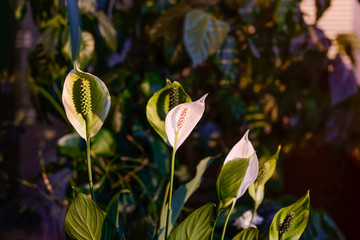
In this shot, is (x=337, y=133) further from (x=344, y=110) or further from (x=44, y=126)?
(x=44, y=126)

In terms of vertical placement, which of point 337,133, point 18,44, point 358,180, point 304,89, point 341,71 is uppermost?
point 18,44

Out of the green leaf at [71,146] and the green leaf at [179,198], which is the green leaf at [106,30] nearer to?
the green leaf at [71,146]

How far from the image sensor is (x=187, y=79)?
31.3 inches

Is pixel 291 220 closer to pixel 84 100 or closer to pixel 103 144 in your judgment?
pixel 84 100

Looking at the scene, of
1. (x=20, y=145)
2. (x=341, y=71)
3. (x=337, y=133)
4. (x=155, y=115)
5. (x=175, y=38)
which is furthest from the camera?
(x=20, y=145)

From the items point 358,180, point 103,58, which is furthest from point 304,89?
point 103,58

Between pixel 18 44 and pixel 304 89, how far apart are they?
844 millimetres

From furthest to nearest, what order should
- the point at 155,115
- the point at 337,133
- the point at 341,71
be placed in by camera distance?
the point at 337,133, the point at 341,71, the point at 155,115

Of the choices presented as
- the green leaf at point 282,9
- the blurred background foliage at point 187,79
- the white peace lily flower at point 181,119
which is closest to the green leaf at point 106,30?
the blurred background foliage at point 187,79

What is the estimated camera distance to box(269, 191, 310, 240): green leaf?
274mm

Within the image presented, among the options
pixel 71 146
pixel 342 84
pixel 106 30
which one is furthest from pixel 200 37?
pixel 342 84

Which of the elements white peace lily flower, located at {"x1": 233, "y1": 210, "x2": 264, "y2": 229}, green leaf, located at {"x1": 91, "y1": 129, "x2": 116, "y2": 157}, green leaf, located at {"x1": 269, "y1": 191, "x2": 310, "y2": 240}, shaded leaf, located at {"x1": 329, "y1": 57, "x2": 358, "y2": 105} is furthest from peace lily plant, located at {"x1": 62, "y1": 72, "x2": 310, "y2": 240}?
shaded leaf, located at {"x1": 329, "y1": 57, "x2": 358, "y2": 105}

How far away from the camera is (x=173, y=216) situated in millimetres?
340

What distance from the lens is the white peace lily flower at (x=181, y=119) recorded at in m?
0.26
